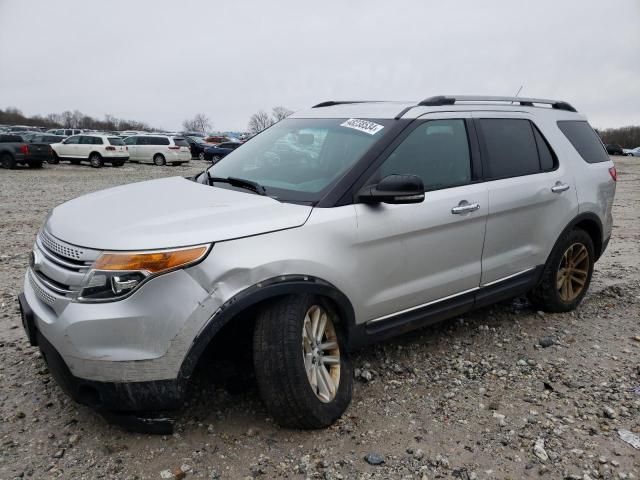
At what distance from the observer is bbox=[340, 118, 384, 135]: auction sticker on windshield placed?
3.35 m

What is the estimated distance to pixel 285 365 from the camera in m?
2.64

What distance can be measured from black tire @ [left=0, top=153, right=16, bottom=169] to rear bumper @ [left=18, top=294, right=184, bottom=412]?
2249cm

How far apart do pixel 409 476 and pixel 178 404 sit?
45.1 inches

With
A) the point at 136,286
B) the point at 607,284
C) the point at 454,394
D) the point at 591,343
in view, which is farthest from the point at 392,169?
the point at 607,284

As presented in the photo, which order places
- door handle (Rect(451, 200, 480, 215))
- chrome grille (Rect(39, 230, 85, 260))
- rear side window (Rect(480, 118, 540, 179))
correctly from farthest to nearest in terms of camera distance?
rear side window (Rect(480, 118, 540, 179)) < door handle (Rect(451, 200, 480, 215)) < chrome grille (Rect(39, 230, 85, 260))

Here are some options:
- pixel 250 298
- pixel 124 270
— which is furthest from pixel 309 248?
pixel 124 270

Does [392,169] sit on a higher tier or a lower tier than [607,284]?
higher

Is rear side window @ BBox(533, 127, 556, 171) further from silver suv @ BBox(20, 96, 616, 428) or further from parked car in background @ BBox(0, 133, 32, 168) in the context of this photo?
parked car in background @ BBox(0, 133, 32, 168)

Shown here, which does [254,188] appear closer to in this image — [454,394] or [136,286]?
[136,286]

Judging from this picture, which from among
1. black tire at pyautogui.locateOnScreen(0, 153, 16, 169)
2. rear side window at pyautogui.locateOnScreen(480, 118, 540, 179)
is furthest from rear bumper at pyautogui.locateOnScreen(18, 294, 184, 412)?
black tire at pyautogui.locateOnScreen(0, 153, 16, 169)

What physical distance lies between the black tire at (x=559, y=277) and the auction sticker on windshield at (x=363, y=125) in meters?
1.92

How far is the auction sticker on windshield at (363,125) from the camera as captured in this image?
335cm

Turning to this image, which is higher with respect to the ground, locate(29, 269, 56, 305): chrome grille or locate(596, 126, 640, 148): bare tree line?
locate(29, 269, 56, 305): chrome grille

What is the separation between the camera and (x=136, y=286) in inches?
93.9
